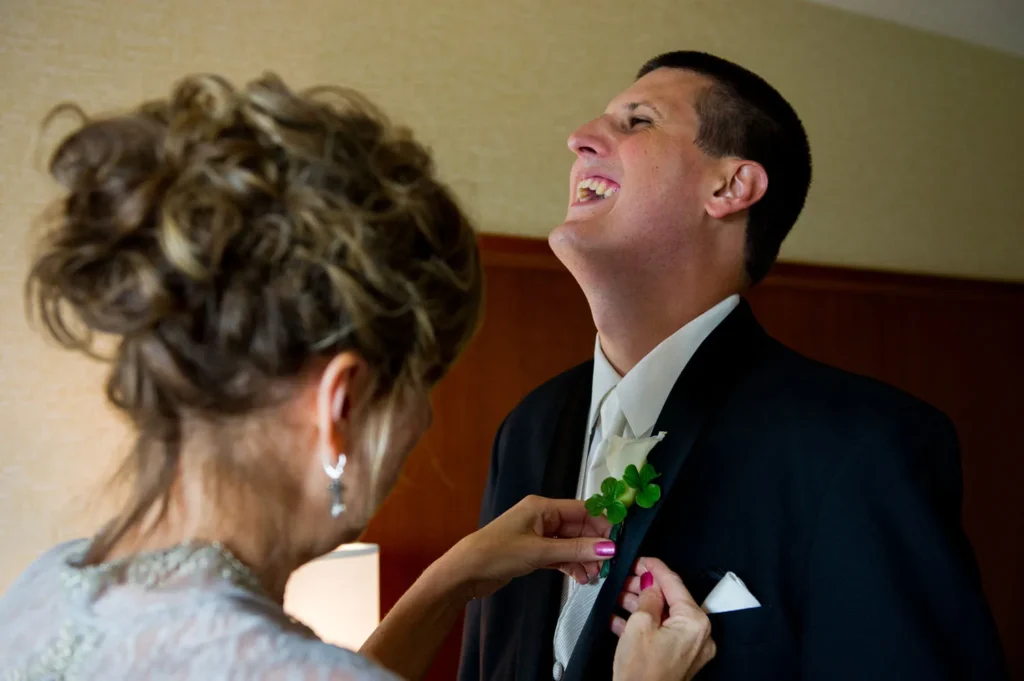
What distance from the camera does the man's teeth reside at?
47.6 inches

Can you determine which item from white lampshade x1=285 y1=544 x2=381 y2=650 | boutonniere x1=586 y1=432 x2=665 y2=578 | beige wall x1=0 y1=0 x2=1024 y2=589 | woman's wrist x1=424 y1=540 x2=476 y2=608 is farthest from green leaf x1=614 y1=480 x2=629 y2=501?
white lampshade x1=285 y1=544 x2=381 y2=650

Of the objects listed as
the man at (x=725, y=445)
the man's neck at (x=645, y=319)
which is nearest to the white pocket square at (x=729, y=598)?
the man at (x=725, y=445)

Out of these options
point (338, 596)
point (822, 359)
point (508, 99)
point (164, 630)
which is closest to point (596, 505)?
point (164, 630)

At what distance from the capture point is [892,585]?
32.7 inches

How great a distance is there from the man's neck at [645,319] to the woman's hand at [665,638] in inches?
15.6

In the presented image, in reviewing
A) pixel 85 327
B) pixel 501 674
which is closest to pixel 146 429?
pixel 85 327

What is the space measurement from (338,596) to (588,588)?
625 mm

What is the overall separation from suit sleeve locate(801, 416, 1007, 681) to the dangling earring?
57 centimetres

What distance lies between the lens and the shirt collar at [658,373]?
1.13 metres

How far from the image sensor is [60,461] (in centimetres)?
165

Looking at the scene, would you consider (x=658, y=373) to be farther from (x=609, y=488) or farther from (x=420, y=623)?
(x=420, y=623)

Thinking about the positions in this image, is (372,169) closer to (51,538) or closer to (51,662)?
(51,662)

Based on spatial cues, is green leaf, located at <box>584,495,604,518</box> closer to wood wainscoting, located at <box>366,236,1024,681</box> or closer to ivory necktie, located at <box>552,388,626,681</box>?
ivory necktie, located at <box>552,388,626,681</box>

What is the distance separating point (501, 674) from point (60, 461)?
1.10 metres
